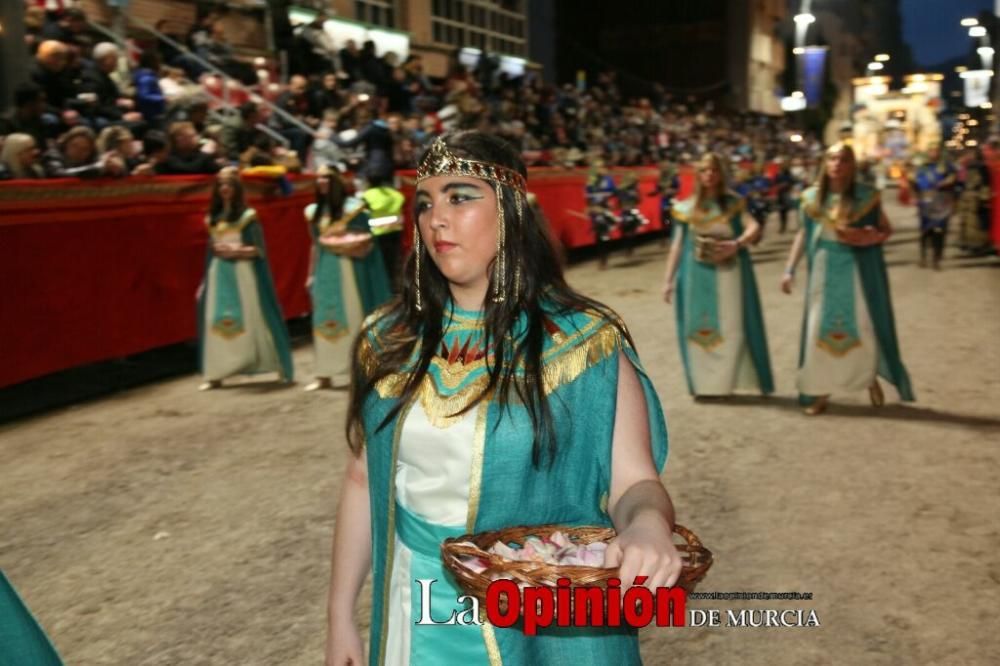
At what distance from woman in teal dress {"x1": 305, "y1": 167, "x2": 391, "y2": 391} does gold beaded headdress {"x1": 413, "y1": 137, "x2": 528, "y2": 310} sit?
244 inches

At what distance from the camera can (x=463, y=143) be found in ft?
5.93

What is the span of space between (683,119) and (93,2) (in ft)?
70.4

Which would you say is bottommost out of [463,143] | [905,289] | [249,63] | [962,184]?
[905,289]

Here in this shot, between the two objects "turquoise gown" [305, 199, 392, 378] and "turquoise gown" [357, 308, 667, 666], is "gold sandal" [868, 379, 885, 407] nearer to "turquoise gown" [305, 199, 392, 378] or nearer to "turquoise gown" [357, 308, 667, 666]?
"turquoise gown" [305, 199, 392, 378]

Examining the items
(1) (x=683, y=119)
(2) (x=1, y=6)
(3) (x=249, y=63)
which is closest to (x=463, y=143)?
(2) (x=1, y=6)

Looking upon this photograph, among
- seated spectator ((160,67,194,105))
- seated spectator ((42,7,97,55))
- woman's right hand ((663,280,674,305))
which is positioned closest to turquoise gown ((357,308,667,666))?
woman's right hand ((663,280,674,305))

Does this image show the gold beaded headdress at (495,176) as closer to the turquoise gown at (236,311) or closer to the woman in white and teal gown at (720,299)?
the woman in white and teal gown at (720,299)

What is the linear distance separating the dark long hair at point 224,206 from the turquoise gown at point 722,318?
3451mm

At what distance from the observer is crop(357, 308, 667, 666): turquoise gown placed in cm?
167

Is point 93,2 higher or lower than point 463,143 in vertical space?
higher

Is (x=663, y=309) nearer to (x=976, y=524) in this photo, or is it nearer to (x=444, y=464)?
(x=976, y=524)

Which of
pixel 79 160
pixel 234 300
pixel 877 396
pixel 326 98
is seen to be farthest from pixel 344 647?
pixel 326 98

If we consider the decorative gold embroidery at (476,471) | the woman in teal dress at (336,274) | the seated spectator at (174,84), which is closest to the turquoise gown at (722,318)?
the woman in teal dress at (336,274)

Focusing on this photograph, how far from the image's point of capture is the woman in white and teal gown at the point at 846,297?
6527 mm
